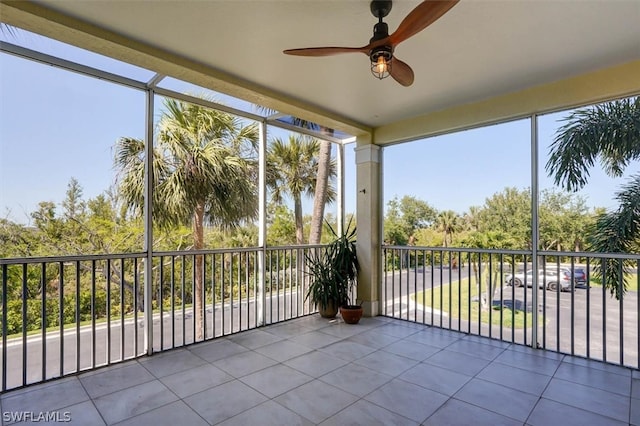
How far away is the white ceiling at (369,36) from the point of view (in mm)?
1953

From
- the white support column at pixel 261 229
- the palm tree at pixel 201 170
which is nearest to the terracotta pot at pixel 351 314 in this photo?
the white support column at pixel 261 229

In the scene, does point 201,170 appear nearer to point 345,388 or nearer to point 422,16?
point 345,388

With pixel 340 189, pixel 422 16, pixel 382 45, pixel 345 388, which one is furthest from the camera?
pixel 340 189

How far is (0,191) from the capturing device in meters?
2.69

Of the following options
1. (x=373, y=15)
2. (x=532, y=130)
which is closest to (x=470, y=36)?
(x=373, y=15)

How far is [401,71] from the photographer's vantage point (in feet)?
6.98

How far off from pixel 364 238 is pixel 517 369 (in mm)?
2212

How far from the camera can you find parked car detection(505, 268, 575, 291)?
318 centimetres

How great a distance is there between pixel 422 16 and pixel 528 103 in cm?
223

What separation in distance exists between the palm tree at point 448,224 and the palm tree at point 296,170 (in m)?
2.09

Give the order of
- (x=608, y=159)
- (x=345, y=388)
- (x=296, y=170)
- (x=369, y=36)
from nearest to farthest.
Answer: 1. (x=369, y=36)
2. (x=345, y=388)
3. (x=608, y=159)
4. (x=296, y=170)

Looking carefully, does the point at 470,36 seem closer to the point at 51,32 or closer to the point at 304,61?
the point at 304,61

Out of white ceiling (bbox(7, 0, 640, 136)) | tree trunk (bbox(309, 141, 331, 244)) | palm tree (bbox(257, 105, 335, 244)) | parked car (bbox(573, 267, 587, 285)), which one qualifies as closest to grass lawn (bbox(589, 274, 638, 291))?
parked car (bbox(573, 267, 587, 285))

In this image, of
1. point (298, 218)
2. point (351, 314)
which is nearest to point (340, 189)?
point (298, 218)
